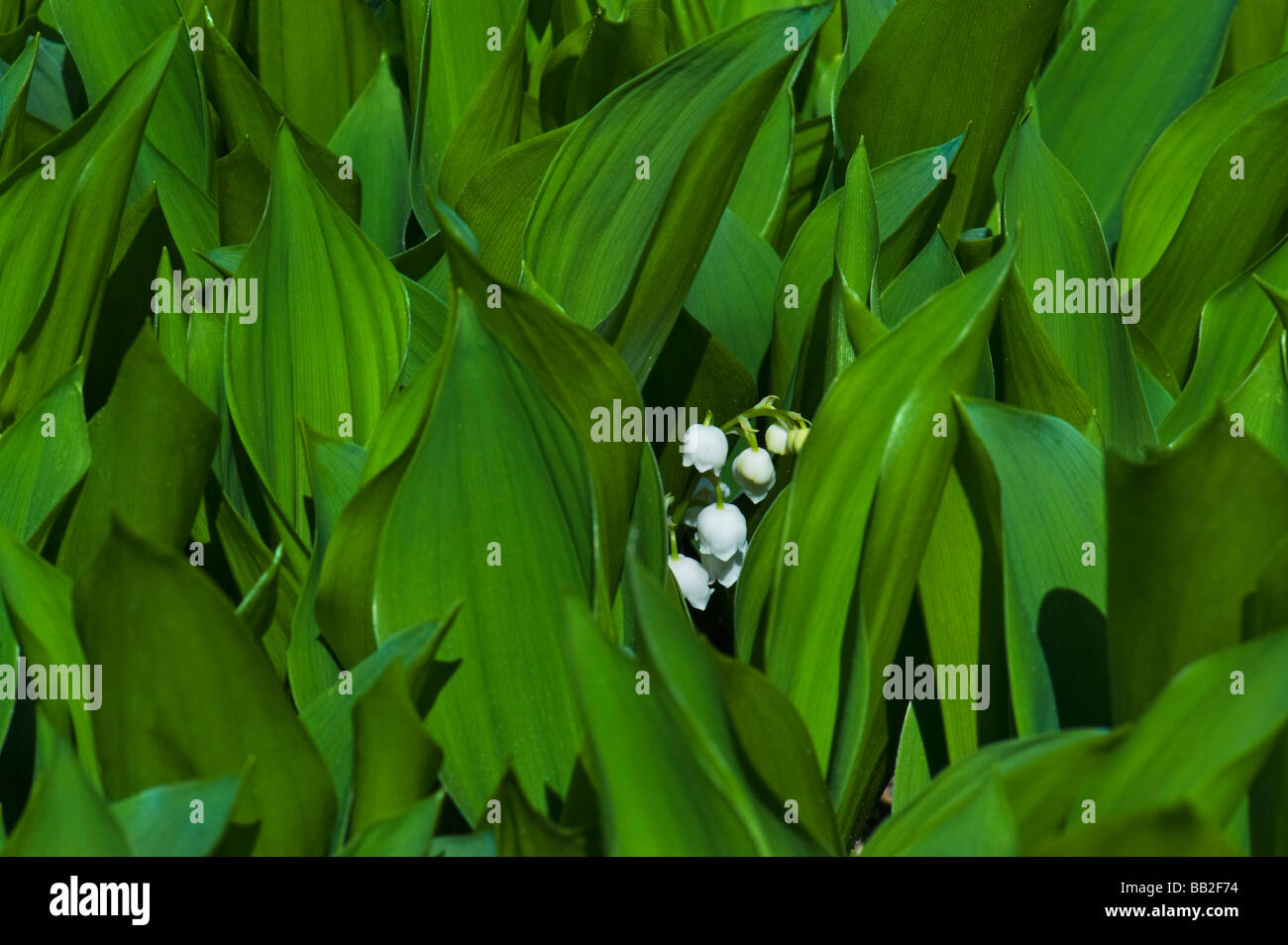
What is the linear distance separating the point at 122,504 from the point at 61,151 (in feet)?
1.32

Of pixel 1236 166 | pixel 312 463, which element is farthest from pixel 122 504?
pixel 1236 166

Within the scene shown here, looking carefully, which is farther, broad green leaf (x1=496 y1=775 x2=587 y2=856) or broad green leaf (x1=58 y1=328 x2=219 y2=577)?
broad green leaf (x1=58 y1=328 x2=219 y2=577)

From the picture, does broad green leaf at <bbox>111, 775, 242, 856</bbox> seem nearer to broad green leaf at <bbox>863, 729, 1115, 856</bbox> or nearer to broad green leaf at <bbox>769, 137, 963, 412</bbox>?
broad green leaf at <bbox>863, 729, 1115, 856</bbox>

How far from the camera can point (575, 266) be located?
1.18 metres

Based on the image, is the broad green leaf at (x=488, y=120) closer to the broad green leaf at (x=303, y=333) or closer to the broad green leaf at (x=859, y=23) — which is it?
the broad green leaf at (x=303, y=333)

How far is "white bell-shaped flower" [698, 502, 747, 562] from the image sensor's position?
1.22 m

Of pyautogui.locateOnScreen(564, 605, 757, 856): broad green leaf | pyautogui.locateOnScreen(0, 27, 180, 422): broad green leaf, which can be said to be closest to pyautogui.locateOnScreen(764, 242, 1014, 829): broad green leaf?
pyautogui.locateOnScreen(564, 605, 757, 856): broad green leaf

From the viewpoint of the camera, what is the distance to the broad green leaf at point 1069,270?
1.14 meters

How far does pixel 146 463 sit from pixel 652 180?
483mm

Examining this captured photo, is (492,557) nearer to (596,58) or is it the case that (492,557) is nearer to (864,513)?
(864,513)

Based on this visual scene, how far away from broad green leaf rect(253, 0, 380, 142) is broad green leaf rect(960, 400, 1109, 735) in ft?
3.52

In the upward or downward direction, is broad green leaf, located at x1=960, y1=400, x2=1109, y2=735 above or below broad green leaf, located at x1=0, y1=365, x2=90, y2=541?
below

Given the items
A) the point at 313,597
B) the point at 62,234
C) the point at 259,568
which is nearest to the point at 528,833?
the point at 313,597

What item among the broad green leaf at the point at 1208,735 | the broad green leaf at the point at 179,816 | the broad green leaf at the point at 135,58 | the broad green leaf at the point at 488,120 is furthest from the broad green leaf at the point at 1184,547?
the broad green leaf at the point at 135,58
